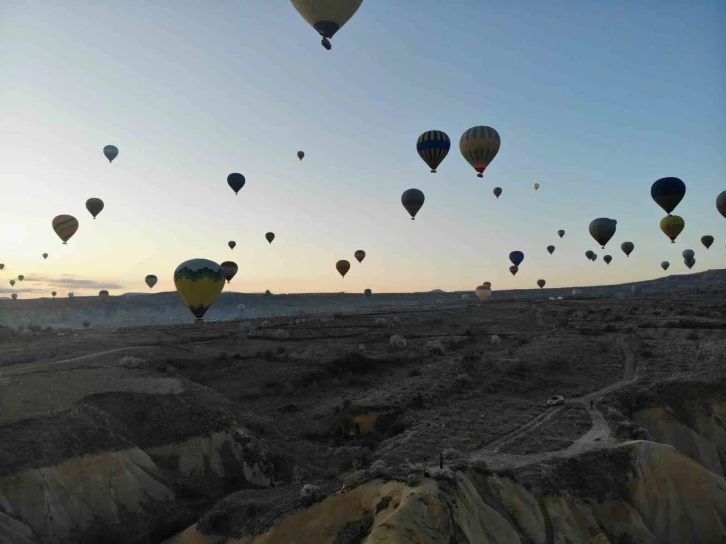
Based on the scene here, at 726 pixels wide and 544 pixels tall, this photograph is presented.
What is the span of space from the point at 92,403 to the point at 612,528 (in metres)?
26.1

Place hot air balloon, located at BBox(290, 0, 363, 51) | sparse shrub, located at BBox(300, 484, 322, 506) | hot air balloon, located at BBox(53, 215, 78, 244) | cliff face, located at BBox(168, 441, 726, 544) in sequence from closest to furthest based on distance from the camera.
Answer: cliff face, located at BBox(168, 441, 726, 544) < sparse shrub, located at BBox(300, 484, 322, 506) < hot air balloon, located at BBox(290, 0, 363, 51) < hot air balloon, located at BBox(53, 215, 78, 244)

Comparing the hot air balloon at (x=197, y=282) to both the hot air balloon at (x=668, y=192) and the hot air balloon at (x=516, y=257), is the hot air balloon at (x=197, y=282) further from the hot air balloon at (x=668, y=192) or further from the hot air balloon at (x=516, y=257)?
the hot air balloon at (x=516, y=257)

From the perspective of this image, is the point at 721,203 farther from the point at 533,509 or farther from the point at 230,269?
the point at 230,269

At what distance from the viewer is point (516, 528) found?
1916 cm

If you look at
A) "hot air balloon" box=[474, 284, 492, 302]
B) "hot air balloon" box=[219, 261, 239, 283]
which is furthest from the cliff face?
"hot air balloon" box=[474, 284, 492, 302]

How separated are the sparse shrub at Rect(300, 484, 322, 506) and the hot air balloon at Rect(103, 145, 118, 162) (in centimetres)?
6446

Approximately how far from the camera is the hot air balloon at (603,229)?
76062mm

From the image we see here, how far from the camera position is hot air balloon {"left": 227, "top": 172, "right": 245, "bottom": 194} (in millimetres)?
67938

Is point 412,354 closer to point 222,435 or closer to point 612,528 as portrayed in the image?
point 222,435

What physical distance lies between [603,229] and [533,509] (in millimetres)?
64501

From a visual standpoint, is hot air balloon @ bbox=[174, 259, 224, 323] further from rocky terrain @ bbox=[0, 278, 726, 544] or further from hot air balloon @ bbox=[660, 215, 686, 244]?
hot air balloon @ bbox=[660, 215, 686, 244]

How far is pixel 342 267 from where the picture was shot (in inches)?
4063

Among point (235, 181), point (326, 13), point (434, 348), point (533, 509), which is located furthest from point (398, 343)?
point (533, 509)

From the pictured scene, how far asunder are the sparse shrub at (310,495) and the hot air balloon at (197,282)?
3428cm
